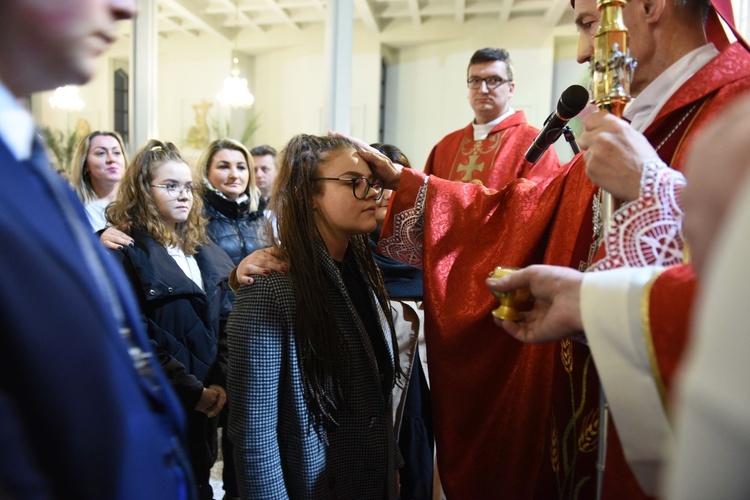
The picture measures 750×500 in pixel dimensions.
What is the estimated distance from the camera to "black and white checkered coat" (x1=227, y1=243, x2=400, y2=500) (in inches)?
58.6

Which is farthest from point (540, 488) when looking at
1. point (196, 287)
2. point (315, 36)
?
point (315, 36)

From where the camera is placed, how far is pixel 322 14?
9.30 meters

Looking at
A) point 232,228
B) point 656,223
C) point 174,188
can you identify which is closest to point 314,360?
point 656,223

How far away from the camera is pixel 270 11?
9531 millimetres

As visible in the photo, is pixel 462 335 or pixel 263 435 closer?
pixel 263 435

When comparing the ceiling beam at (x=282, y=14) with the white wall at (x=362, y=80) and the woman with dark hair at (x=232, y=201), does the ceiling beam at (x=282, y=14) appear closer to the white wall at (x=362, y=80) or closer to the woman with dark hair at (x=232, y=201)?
the white wall at (x=362, y=80)

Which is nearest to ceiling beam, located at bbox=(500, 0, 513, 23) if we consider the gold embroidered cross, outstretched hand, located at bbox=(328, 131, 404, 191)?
the gold embroidered cross

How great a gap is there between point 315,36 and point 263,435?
373 inches

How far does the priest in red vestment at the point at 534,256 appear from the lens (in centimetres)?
130

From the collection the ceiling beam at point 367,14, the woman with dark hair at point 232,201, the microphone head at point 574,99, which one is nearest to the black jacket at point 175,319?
the woman with dark hair at point 232,201

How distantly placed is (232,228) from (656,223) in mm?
2717

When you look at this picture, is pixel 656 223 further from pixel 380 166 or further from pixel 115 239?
pixel 115 239

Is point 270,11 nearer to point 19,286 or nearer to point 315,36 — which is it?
point 315,36

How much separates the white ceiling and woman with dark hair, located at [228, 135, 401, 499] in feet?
23.9
